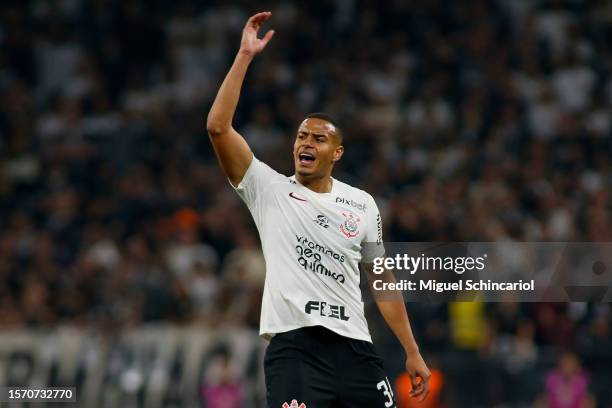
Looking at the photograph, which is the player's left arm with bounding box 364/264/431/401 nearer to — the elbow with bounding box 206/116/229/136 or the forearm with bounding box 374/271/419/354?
the forearm with bounding box 374/271/419/354

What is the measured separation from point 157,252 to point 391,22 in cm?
520

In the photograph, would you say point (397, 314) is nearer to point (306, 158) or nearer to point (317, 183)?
point (317, 183)

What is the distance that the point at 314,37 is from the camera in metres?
17.5

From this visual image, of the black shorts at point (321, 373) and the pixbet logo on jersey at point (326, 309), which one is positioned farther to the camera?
the pixbet logo on jersey at point (326, 309)

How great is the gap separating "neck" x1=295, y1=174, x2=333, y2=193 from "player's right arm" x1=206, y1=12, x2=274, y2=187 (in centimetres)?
33

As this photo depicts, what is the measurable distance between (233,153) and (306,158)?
43cm

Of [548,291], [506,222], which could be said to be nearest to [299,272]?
[548,291]

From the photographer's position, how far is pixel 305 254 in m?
6.36

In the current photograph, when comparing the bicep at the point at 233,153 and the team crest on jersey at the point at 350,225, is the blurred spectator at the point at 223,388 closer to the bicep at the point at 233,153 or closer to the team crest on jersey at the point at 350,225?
the team crest on jersey at the point at 350,225

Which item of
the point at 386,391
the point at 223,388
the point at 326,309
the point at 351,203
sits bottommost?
the point at 386,391

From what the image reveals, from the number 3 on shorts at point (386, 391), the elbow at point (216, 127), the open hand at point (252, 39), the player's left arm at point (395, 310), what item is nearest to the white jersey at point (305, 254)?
the player's left arm at point (395, 310)

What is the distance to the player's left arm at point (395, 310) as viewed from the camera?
21.7 ft

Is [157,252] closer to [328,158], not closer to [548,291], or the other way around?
[548,291]

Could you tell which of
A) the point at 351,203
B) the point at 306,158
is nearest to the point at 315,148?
the point at 306,158
